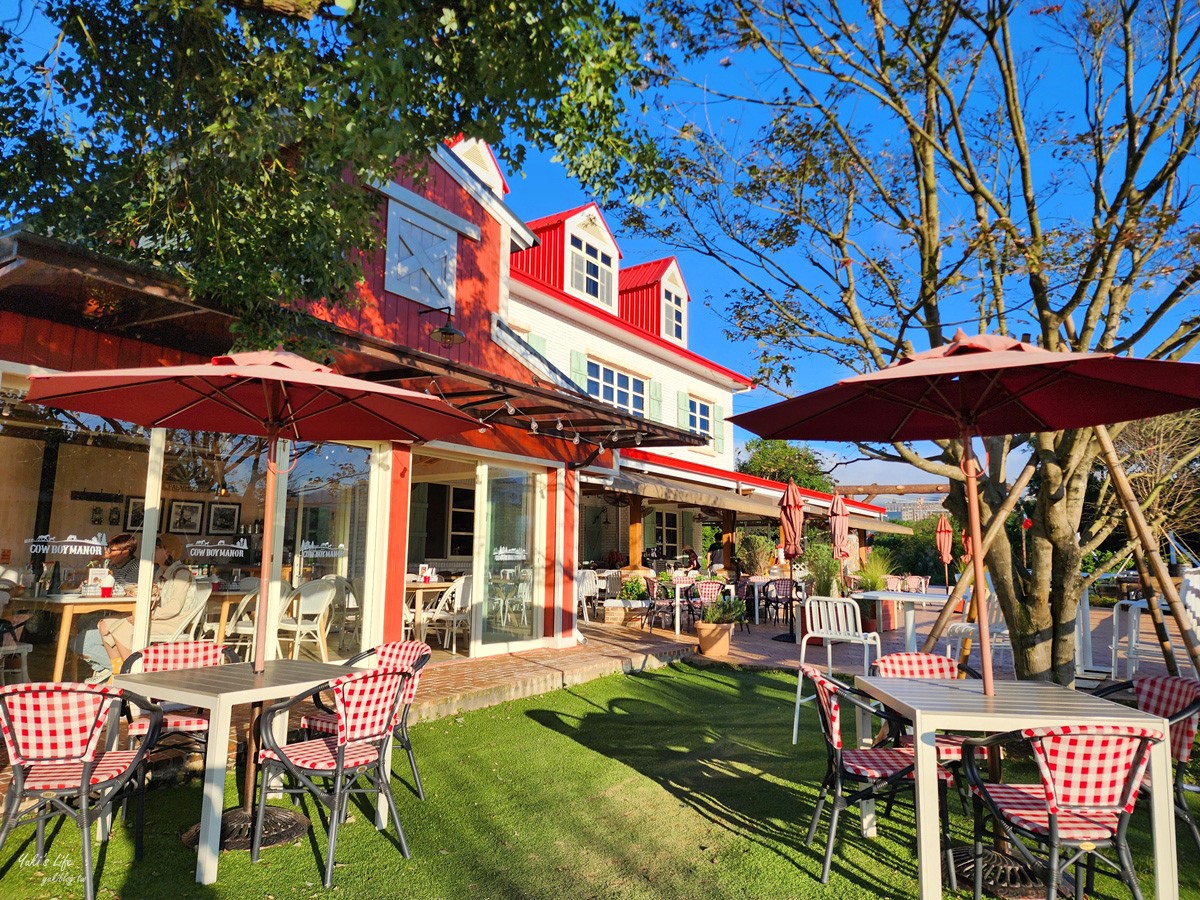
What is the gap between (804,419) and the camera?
4891mm

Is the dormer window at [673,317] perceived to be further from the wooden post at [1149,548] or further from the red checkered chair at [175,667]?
the red checkered chair at [175,667]

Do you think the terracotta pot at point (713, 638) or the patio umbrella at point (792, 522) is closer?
the patio umbrella at point (792, 522)

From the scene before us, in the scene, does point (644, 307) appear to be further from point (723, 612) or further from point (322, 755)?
point (322, 755)

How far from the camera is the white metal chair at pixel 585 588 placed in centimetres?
1338

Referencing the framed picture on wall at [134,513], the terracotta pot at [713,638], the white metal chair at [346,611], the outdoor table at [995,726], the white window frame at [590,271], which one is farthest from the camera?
the white window frame at [590,271]

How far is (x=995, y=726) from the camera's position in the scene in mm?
3449

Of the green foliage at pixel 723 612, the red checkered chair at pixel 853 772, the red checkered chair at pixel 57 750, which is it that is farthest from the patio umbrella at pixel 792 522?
the red checkered chair at pixel 57 750

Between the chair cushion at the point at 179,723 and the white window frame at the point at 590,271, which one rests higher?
the white window frame at the point at 590,271

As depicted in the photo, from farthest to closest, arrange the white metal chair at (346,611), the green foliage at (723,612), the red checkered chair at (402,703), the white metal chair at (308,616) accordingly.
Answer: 1. the green foliage at (723,612)
2. the white metal chair at (346,611)
3. the white metal chair at (308,616)
4. the red checkered chair at (402,703)

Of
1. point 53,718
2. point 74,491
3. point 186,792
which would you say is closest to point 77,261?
point 74,491

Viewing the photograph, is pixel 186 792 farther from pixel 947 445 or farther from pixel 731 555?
pixel 731 555

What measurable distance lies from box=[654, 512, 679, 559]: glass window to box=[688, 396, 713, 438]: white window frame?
13.3ft

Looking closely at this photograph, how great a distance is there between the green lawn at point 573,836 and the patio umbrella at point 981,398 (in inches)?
55.0

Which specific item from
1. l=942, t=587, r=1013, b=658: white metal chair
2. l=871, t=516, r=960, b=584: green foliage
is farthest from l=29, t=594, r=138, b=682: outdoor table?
l=871, t=516, r=960, b=584: green foliage
